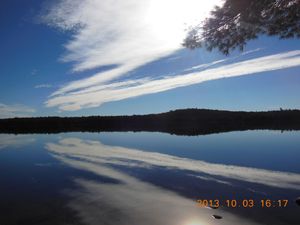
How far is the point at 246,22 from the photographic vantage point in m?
17.2

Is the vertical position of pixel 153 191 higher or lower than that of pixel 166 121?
lower

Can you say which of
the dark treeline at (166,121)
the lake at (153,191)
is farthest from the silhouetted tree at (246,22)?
the dark treeline at (166,121)

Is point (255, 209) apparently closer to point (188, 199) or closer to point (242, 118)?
point (188, 199)

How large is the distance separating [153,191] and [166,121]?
7790 centimetres

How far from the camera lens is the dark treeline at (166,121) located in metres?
80.5

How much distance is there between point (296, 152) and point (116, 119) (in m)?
84.9

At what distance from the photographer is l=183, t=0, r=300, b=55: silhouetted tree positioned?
53.8 feet

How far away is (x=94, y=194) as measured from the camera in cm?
1234

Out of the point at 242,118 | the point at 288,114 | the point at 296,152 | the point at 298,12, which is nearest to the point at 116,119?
the point at 242,118
